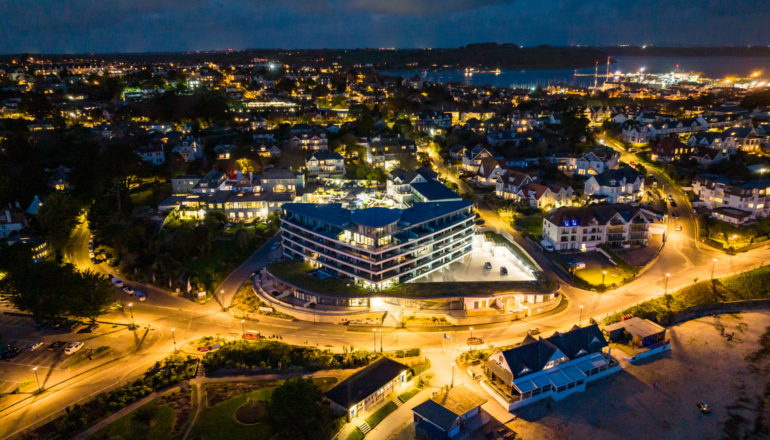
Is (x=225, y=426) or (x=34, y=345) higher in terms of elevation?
(x=34, y=345)

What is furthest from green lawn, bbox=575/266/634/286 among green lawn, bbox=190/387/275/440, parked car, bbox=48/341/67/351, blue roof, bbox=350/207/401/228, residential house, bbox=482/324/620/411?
parked car, bbox=48/341/67/351

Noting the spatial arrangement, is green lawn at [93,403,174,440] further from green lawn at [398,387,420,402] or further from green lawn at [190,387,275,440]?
green lawn at [398,387,420,402]

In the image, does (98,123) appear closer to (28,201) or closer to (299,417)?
(28,201)

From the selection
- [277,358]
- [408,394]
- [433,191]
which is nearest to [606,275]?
[433,191]

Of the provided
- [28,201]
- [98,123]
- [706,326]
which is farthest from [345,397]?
[98,123]

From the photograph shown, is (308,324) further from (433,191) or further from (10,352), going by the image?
(433,191)

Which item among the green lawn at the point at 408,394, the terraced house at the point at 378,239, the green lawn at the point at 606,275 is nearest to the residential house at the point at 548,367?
the green lawn at the point at 408,394

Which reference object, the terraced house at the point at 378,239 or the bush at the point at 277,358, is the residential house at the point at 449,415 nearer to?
the bush at the point at 277,358
